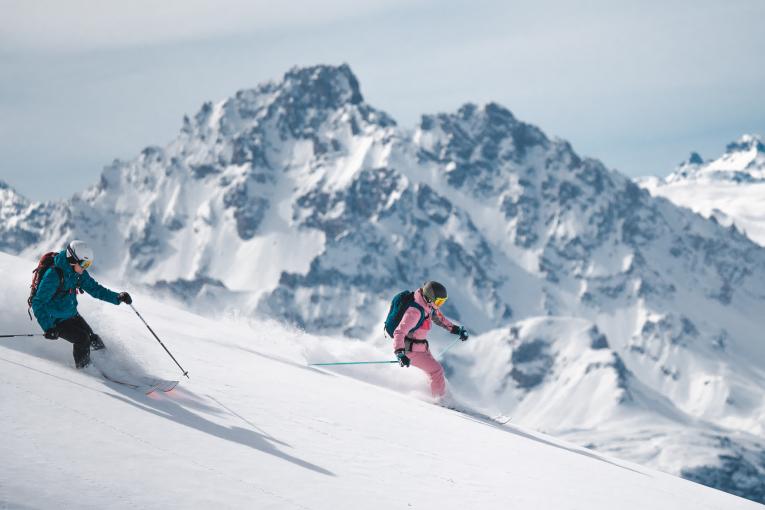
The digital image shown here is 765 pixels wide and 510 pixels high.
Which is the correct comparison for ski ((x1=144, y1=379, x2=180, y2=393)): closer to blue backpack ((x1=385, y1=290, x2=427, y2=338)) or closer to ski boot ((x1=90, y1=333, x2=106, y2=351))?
ski boot ((x1=90, y1=333, x2=106, y2=351))

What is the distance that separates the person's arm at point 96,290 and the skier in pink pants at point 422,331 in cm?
552

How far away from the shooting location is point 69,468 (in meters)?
8.52

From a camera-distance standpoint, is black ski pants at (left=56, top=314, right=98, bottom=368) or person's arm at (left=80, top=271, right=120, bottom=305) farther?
person's arm at (left=80, top=271, right=120, bottom=305)

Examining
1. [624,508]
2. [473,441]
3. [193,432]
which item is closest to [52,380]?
[193,432]

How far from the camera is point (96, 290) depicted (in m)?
14.0

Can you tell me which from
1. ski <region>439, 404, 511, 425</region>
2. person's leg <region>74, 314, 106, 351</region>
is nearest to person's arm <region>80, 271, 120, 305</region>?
person's leg <region>74, 314, 106, 351</region>

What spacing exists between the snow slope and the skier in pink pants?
903mm

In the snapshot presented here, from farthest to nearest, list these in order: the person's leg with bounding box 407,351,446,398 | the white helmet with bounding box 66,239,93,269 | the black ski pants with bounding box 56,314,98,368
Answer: the person's leg with bounding box 407,351,446,398
the white helmet with bounding box 66,239,93,269
the black ski pants with bounding box 56,314,98,368

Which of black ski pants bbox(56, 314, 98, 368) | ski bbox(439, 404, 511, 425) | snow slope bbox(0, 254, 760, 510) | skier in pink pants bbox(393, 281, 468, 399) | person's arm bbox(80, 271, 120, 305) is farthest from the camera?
ski bbox(439, 404, 511, 425)

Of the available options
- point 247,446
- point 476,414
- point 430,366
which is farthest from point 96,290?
point 476,414

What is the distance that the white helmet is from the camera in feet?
44.7

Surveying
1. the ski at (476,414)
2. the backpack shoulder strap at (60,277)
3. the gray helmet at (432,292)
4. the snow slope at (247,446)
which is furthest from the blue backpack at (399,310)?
the backpack shoulder strap at (60,277)

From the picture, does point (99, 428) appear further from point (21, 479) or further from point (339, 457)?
point (339, 457)

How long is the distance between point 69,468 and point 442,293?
10179mm
